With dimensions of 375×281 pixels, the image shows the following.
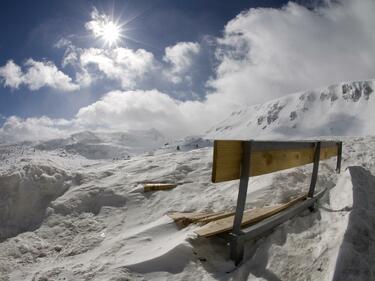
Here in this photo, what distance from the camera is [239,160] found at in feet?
9.68

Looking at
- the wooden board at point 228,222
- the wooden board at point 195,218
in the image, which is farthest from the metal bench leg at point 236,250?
the wooden board at point 195,218

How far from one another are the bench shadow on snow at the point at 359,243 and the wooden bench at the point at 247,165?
2.45 ft

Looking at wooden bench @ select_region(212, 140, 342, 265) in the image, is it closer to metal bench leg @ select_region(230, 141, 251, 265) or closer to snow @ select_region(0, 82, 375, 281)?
metal bench leg @ select_region(230, 141, 251, 265)

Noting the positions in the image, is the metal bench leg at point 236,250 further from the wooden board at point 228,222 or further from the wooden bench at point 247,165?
the wooden board at point 228,222

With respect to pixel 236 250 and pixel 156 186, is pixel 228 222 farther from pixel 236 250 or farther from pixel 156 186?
pixel 156 186

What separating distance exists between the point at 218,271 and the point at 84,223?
2.60 meters

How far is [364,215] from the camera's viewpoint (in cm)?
322

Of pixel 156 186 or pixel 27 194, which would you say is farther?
pixel 156 186

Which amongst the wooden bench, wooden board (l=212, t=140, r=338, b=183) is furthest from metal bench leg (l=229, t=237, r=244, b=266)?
wooden board (l=212, t=140, r=338, b=183)

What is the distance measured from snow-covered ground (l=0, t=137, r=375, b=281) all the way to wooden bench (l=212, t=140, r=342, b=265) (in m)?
0.15

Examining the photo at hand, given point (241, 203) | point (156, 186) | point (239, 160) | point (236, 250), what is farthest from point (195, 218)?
point (156, 186)

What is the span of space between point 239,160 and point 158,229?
191 cm

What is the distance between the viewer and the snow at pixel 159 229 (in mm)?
2922

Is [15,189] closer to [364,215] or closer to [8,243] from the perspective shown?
[8,243]
